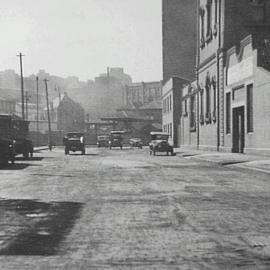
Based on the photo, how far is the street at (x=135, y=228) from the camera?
4.71m

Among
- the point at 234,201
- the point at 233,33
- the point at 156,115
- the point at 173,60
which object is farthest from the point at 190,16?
the point at 234,201

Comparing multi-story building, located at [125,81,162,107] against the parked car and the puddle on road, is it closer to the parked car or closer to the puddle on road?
the parked car

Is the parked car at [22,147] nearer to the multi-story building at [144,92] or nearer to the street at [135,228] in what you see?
the street at [135,228]

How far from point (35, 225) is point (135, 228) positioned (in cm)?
142

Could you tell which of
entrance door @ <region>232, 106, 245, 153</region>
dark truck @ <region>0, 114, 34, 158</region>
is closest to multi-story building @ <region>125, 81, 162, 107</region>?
entrance door @ <region>232, 106, 245, 153</region>

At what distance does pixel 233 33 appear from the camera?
113 feet

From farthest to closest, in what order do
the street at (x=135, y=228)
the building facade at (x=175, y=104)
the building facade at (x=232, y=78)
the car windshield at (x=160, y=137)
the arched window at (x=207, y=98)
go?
the building facade at (x=175, y=104) → the arched window at (x=207, y=98) → the car windshield at (x=160, y=137) → the building facade at (x=232, y=78) → the street at (x=135, y=228)

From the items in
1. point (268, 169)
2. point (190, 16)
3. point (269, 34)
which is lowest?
point (268, 169)

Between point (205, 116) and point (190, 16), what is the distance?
4006 centimetres

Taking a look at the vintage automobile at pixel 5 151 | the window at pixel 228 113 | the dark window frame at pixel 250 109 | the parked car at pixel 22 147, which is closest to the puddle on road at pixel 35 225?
the vintage automobile at pixel 5 151

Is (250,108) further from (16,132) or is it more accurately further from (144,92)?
(144,92)

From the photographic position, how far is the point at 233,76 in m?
32.1

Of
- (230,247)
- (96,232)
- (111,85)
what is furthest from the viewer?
(111,85)

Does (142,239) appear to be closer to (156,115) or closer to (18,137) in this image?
(18,137)
